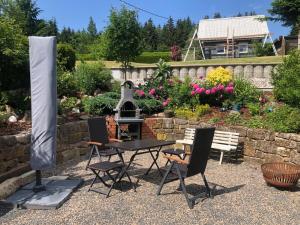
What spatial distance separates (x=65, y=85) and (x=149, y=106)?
2.52 m

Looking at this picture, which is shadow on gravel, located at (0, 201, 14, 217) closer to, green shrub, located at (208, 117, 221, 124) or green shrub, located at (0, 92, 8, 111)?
green shrub, located at (0, 92, 8, 111)

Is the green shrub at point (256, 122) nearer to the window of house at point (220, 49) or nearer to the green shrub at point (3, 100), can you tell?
the green shrub at point (3, 100)

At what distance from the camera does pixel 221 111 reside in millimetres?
9844

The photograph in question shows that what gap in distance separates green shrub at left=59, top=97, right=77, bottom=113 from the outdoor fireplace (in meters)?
1.41

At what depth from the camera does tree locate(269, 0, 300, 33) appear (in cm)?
1938

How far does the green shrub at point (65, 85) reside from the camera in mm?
10148

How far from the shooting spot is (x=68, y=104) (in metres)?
9.95

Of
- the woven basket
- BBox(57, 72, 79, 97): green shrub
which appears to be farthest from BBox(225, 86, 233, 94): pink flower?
BBox(57, 72, 79, 97): green shrub

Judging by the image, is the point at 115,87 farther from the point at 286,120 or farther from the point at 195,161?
the point at 195,161

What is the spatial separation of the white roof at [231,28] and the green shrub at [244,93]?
869 inches

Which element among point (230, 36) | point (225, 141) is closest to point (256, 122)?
point (225, 141)

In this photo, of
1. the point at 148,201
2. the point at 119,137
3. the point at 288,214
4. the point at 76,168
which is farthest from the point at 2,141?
the point at 288,214

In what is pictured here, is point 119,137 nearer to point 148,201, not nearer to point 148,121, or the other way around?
point 148,121

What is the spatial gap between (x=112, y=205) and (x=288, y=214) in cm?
235
